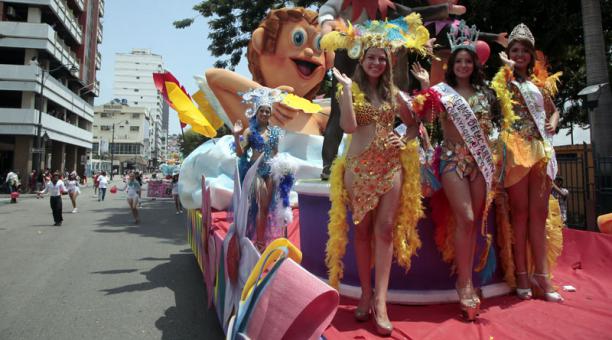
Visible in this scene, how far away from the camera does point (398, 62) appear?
117 inches

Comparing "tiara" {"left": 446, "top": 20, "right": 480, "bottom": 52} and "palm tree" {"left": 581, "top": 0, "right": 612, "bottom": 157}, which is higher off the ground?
"palm tree" {"left": 581, "top": 0, "right": 612, "bottom": 157}

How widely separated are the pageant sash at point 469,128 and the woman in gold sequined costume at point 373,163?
0.23 metres

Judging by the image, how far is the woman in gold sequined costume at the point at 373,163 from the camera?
7.10ft

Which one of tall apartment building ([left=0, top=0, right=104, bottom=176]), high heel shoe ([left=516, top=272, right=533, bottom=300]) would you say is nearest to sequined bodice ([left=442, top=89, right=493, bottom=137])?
high heel shoe ([left=516, top=272, right=533, bottom=300])

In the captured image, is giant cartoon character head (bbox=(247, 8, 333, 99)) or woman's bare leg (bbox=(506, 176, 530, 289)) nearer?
woman's bare leg (bbox=(506, 176, 530, 289))

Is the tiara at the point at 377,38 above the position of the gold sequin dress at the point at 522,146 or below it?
above

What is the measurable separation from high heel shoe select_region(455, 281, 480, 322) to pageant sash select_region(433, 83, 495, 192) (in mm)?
611

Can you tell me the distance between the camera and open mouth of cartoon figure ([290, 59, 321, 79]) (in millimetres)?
7836

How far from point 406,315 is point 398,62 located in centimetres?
179

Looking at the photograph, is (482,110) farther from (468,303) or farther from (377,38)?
(468,303)

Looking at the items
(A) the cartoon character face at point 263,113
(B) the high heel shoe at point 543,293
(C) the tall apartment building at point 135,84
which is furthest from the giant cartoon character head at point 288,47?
(C) the tall apartment building at point 135,84

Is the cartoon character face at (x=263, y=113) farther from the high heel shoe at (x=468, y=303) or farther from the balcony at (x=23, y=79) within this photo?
the balcony at (x=23, y=79)

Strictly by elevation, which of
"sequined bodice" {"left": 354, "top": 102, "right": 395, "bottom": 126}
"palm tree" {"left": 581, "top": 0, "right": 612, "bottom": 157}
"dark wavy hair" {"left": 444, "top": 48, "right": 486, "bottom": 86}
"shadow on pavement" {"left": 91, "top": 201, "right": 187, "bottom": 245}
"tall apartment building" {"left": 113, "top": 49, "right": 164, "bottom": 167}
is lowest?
"shadow on pavement" {"left": 91, "top": 201, "right": 187, "bottom": 245}

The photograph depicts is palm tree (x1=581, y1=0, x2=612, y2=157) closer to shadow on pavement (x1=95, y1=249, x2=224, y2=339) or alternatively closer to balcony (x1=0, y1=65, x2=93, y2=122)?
shadow on pavement (x1=95, y1=249, x2=224, y2=339)
